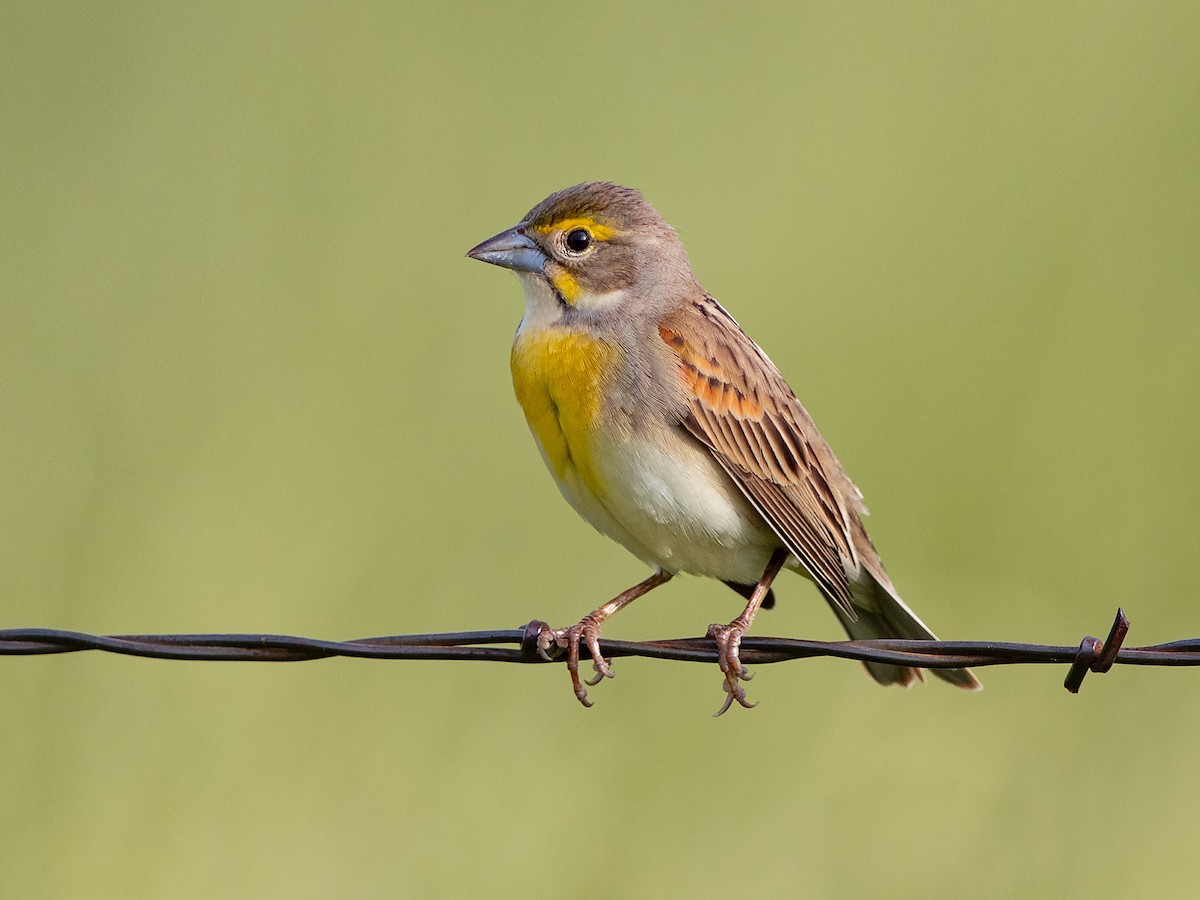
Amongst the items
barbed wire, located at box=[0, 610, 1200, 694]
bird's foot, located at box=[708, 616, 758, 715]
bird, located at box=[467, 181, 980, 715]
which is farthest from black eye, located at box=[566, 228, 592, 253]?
barbed wire, located at box=[0, 610, 1200, 694]

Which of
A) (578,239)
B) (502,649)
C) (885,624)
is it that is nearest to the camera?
(502,649)

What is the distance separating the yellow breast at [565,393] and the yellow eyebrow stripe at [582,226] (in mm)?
554

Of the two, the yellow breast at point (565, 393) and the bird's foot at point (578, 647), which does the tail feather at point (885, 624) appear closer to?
the bird's foot at point (578, 647)

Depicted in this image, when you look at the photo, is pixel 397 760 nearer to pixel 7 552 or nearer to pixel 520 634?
pixel 7 552

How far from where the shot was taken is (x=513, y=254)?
6.44m

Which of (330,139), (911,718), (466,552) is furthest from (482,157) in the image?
(911,718)

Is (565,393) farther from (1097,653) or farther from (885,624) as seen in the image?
(1097,653)

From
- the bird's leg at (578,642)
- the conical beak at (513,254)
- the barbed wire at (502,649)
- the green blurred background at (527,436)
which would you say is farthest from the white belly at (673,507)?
the green blurred background at (527,436)

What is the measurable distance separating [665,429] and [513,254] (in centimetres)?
106

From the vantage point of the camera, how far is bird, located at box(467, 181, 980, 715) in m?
5.87

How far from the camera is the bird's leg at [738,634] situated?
5.58 metres

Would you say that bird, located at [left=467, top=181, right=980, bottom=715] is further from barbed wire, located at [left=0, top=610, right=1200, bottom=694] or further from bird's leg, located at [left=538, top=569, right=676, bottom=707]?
barbed wire, located at [left=0, top=610, right=1200, bottom=694]

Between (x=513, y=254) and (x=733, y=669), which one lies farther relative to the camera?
(x=513, y=254)

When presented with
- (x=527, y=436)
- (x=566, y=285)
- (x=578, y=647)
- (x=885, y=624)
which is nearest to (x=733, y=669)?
(x=578, y=647)
